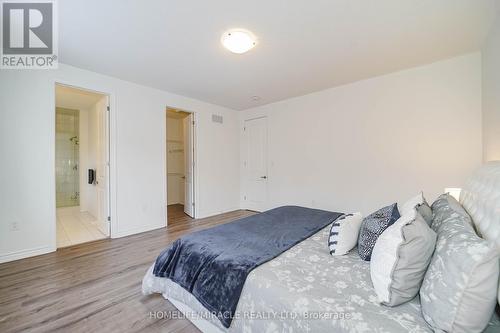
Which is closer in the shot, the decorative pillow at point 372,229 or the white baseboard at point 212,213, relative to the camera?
the decorative pillow at point 372,229

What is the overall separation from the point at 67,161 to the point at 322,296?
7047 millimetres

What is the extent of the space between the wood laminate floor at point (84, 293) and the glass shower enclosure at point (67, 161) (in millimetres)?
3517

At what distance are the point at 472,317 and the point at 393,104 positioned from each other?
3.15 metres

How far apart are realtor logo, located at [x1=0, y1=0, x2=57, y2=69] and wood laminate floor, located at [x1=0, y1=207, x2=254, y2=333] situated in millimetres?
2470

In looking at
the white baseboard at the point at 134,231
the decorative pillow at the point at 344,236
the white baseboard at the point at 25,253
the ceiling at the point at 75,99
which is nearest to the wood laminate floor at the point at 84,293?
the white baseboard at the point at 25,253

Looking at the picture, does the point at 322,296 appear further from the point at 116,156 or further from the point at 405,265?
the point at 116,156

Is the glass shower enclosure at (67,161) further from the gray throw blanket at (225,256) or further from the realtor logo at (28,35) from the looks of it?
the gray throw blanket at (225,256)

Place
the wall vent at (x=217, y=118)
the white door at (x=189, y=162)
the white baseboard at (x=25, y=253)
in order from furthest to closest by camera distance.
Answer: the wall vent at (x=217, y=118) < the white door at (x=189, y=162) < the white baseboard at (x=25, y=253)

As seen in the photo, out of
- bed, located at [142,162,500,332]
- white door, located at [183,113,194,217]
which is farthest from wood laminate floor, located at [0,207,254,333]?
white door, located at [183,113,194,217]

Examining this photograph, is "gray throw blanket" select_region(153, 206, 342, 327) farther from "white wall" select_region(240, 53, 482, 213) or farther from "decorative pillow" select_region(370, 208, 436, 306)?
"white wall" select_region(240, 53, 482, 213)

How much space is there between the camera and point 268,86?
367 centimetres

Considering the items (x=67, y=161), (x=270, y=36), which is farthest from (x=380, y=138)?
(x=67, y=161)

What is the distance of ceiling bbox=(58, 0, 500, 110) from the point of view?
183cm

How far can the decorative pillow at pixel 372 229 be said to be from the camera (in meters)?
1.41
